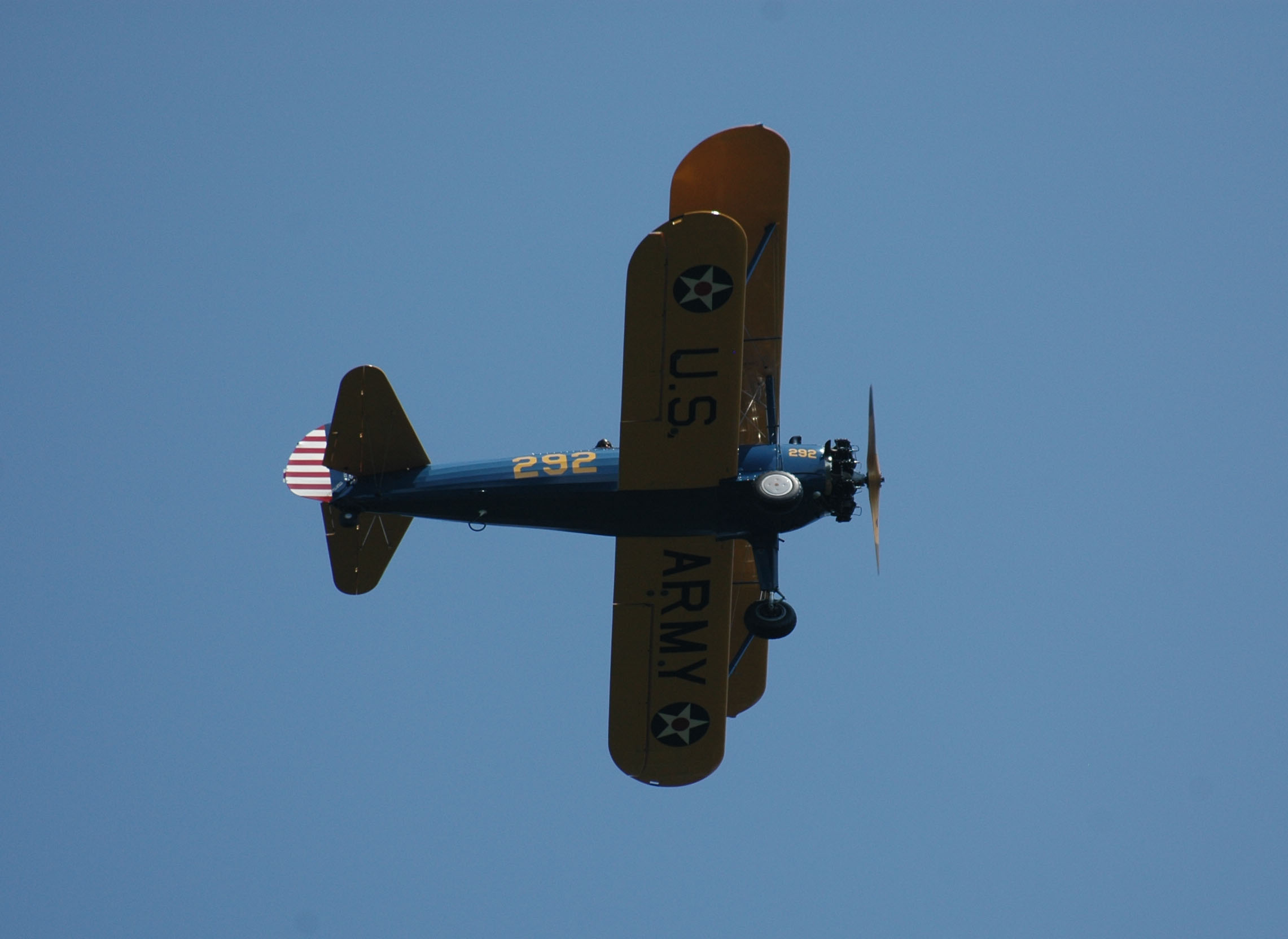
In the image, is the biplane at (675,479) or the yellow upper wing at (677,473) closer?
the yellow upper wing at (677,473)

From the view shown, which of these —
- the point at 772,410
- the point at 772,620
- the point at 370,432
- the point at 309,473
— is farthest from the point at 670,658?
the point at 309,473

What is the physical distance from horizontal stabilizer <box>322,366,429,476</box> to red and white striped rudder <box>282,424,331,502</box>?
0.41 metres

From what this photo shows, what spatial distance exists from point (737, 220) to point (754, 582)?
443cm

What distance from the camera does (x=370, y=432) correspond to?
15828 mm

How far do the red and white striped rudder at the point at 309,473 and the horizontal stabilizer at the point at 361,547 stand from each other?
19 centimetres

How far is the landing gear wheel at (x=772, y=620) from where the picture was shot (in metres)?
15.4

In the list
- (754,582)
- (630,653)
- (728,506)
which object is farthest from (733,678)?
(728,506)

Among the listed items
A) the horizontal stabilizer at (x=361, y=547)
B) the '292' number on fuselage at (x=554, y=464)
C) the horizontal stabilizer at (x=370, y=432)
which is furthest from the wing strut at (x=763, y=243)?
the horizontal stabilizer at (x=361, y=547)

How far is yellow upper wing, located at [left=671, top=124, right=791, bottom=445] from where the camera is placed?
16.0m

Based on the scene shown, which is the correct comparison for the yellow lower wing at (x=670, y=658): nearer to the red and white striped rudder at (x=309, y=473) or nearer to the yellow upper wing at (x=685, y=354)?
the yellow upper wing at (x=685, y=354)

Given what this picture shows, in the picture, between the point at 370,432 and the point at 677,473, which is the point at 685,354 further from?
the point at 370,432

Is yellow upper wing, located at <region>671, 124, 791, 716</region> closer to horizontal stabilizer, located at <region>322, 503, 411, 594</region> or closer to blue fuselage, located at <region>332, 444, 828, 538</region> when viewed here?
blue fuselage, located at <region>332, 444, 828, 538</region>

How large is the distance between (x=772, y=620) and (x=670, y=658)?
123 cm

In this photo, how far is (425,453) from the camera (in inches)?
633
